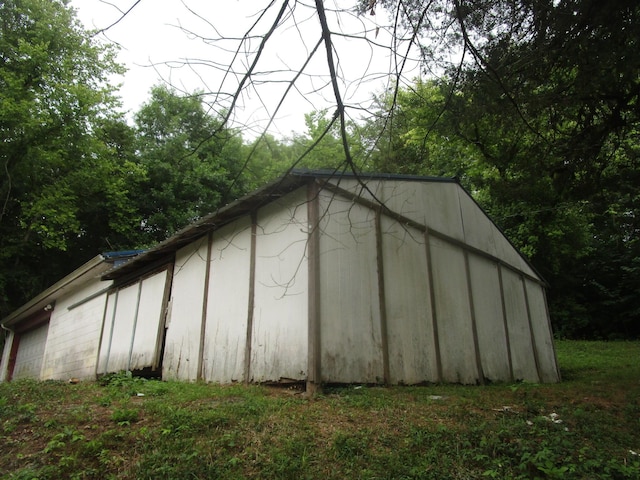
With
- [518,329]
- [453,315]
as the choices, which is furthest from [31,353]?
[518,329]

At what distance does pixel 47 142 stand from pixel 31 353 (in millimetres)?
7242

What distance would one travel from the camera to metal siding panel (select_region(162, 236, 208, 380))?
24.6 feet

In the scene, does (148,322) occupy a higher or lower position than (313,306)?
higher

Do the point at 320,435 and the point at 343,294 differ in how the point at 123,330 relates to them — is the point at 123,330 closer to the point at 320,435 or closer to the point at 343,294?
the point at 343,294

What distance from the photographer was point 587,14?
4586 millimetres

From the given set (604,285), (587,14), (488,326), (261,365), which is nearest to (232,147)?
(261,365)

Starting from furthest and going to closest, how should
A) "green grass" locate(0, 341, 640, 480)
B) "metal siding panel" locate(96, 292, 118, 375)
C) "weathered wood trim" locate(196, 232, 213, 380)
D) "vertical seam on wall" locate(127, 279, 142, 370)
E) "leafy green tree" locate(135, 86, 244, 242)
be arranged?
"leafy green tree" locate(135, 86, 244, 242) < "metal siding panel" locate(96, 292, 118, 375) < "vertical seam on wall" locate(127, 279, 142, 370) < "weathered wood trim" locate(196, 232, 213, 380) < "green grass" locate(0, 341, 640, 480)

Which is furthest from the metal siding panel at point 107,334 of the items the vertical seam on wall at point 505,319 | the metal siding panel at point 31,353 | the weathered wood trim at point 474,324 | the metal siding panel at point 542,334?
the metal siding panel at point 542,334

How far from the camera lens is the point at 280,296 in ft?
20.3

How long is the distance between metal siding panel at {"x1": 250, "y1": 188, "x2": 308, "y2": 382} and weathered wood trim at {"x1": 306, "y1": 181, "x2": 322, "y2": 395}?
11 centimetres

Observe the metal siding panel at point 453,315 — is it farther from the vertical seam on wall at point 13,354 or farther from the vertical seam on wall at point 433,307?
the vertical seam on wall at point 13,354

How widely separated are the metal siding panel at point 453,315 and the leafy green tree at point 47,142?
41.9 feet

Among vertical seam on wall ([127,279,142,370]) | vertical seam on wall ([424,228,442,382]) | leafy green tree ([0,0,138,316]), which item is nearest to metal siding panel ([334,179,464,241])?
vertical seam on wall ([424,228,442,382])

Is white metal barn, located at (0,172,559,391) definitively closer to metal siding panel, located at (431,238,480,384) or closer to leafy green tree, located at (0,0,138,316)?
metal siding panel, located at (431,238,480,384)
